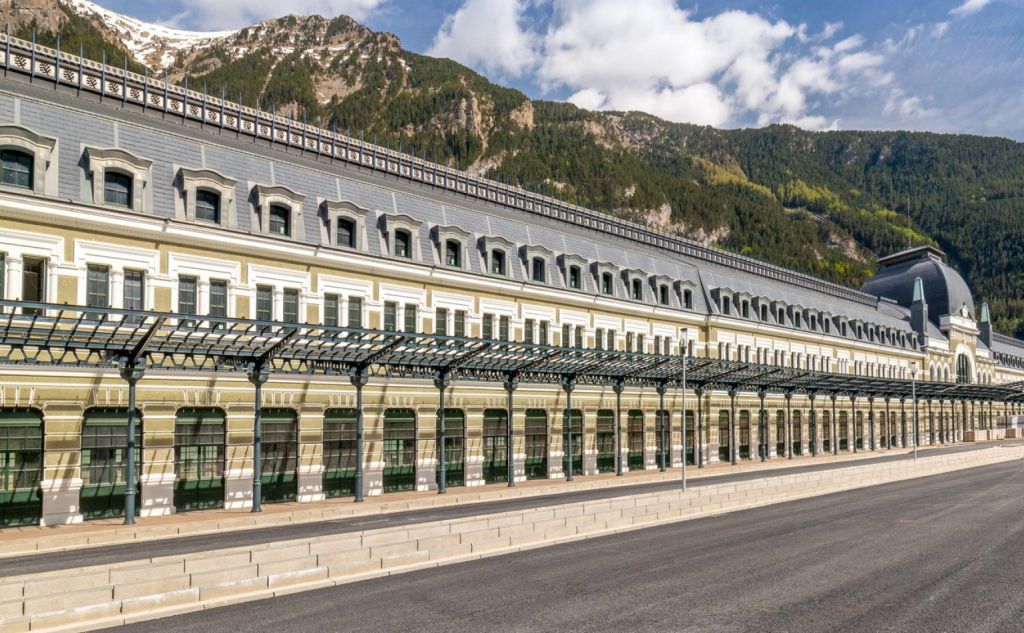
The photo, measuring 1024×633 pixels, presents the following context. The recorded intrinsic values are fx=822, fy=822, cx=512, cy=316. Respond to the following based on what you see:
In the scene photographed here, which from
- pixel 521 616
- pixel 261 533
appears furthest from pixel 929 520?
pixel 261 533

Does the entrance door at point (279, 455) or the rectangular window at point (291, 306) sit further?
the rectangular window at point (291, 306)

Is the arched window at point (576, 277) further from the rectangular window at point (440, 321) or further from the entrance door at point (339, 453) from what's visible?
the entrance door at point (339, 453)

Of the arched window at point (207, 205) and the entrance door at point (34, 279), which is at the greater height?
the arched window at point (207, 205)

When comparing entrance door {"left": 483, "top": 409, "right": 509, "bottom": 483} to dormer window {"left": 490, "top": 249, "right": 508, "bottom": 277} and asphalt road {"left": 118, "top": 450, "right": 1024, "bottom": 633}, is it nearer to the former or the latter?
dormer window {"left": 490, "top": 249, "right": 508, "bottom": 277}

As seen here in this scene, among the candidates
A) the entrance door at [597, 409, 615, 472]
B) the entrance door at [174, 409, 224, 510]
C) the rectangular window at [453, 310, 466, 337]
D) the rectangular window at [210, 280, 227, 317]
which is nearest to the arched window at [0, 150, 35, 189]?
the rectangular window at [210, 280, 227, 317]

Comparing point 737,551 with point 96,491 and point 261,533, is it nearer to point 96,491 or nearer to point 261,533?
point 261,533

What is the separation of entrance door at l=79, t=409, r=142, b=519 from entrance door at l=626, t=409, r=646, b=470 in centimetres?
3279

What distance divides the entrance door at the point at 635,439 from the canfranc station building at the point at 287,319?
164mm

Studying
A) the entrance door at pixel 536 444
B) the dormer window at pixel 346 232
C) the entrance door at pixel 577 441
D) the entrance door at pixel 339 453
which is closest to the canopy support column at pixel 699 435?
the entrance door at pixel 577 441

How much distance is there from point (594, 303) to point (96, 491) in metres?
32.0

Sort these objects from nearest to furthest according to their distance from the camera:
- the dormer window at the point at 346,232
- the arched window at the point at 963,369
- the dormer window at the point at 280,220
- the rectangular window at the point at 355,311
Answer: the dormer window at the point at 280,220 → the rectangular window at the point at 355,311 → the dormer window at the point at 346,232 → the arched window at the point at 963,369

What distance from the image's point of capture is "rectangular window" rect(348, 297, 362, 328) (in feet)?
131

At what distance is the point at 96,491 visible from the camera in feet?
100

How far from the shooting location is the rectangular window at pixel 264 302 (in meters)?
36.5
